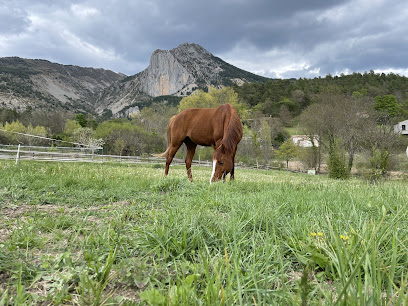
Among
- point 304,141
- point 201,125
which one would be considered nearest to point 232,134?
point 201,125

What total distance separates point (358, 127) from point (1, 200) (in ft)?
122

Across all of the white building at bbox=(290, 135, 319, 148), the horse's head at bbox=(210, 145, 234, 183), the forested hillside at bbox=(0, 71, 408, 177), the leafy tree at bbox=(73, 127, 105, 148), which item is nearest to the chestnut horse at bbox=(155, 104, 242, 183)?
the horse's head at bbox=(210, 145, 234, 183)

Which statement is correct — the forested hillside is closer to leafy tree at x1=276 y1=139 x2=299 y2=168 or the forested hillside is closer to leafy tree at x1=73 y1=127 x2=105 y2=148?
leafy tree at x1=276 y1=139 x2=299 y2=168

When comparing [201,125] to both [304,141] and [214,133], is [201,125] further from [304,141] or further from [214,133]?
[304,141]

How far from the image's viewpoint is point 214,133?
7.43 m

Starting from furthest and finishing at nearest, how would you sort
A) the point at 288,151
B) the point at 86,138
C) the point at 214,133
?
the point at 86,138, the point at 288,151, the point at 214,133

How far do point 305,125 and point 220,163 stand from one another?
35781 mm

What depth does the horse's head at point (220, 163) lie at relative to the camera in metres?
6.18

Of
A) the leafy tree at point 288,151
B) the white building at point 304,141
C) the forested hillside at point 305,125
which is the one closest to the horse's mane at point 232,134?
the forested hillside at point 305,125

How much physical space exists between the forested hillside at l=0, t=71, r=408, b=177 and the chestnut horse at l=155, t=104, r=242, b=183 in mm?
16631

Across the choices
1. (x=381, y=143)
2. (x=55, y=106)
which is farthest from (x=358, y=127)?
(x=55, y=106)

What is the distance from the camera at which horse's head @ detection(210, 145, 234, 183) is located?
6.18 meters

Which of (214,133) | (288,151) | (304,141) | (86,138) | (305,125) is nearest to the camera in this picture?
(214,133)

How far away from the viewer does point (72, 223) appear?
242 centimetres
